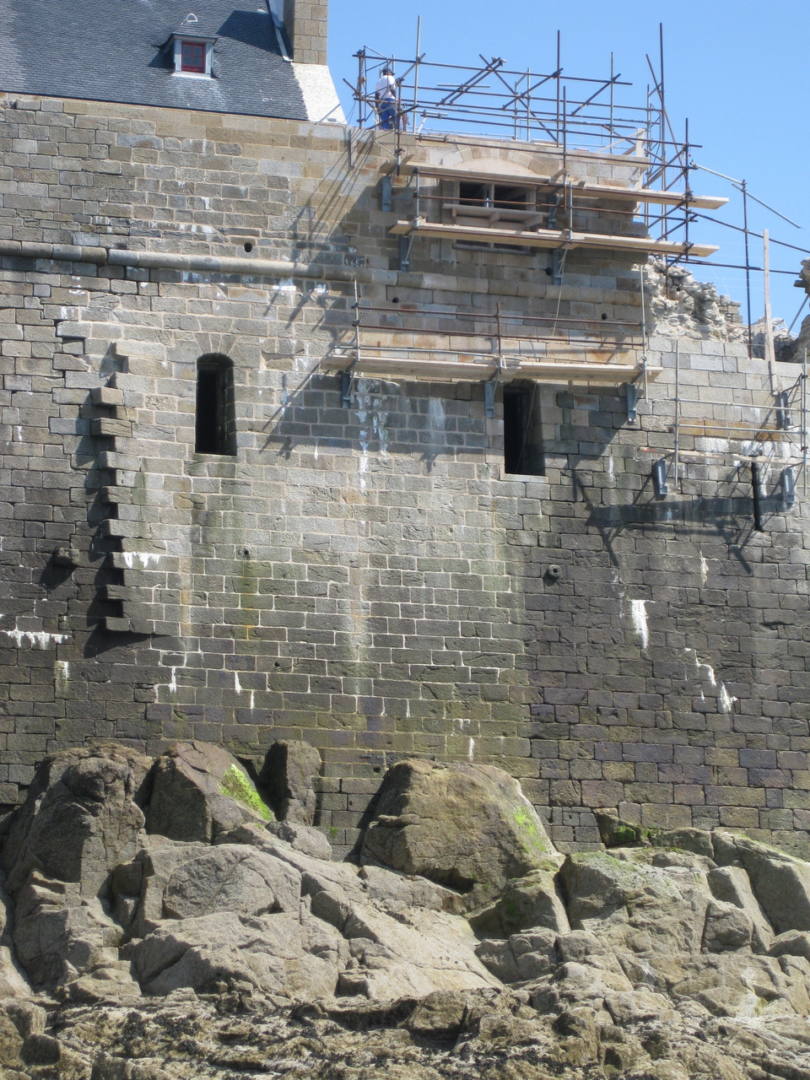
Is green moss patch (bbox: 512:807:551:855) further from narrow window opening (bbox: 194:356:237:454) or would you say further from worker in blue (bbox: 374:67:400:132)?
worker in blue (bbox: 374:67:400:132)

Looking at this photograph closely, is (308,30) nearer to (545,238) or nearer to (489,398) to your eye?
(545,238)

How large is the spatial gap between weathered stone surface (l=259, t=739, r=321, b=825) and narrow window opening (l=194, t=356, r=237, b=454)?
368cm

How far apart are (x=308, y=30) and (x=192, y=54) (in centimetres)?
168

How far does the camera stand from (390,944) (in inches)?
893

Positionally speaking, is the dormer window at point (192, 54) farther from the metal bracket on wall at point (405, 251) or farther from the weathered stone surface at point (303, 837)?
the weathered stone surface at point (303, 837)

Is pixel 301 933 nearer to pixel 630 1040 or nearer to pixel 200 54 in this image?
pixel 630 1040

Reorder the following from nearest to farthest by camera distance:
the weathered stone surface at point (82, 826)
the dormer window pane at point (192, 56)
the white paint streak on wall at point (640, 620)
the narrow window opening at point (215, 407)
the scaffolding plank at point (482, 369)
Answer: the weathered stone surface at point (82, 826) < the narrow window opening at point (215, 407) < the scaffolding plank at point (482, 369) < the white paint streak on wall at point (640, 620) < the dormer window pane at point (192, 56)

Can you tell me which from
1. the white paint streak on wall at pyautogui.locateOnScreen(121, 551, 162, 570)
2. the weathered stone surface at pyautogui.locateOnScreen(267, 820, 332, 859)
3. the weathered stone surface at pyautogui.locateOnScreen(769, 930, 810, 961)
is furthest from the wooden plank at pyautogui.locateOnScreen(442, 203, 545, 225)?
the weathered stone surface at pyautogui.locateOnScreen(769, 930, 810, 961)

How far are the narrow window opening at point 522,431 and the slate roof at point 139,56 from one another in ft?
14.6

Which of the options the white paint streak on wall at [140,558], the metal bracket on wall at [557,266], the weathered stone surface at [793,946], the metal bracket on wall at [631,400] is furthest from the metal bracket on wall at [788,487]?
the white paint streak on wall at [140,558]

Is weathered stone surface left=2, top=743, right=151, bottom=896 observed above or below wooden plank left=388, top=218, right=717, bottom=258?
below

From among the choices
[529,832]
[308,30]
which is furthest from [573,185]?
[529,832]

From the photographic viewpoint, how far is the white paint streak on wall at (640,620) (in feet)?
91.5

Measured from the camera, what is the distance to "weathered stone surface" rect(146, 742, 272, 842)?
24.1 m
